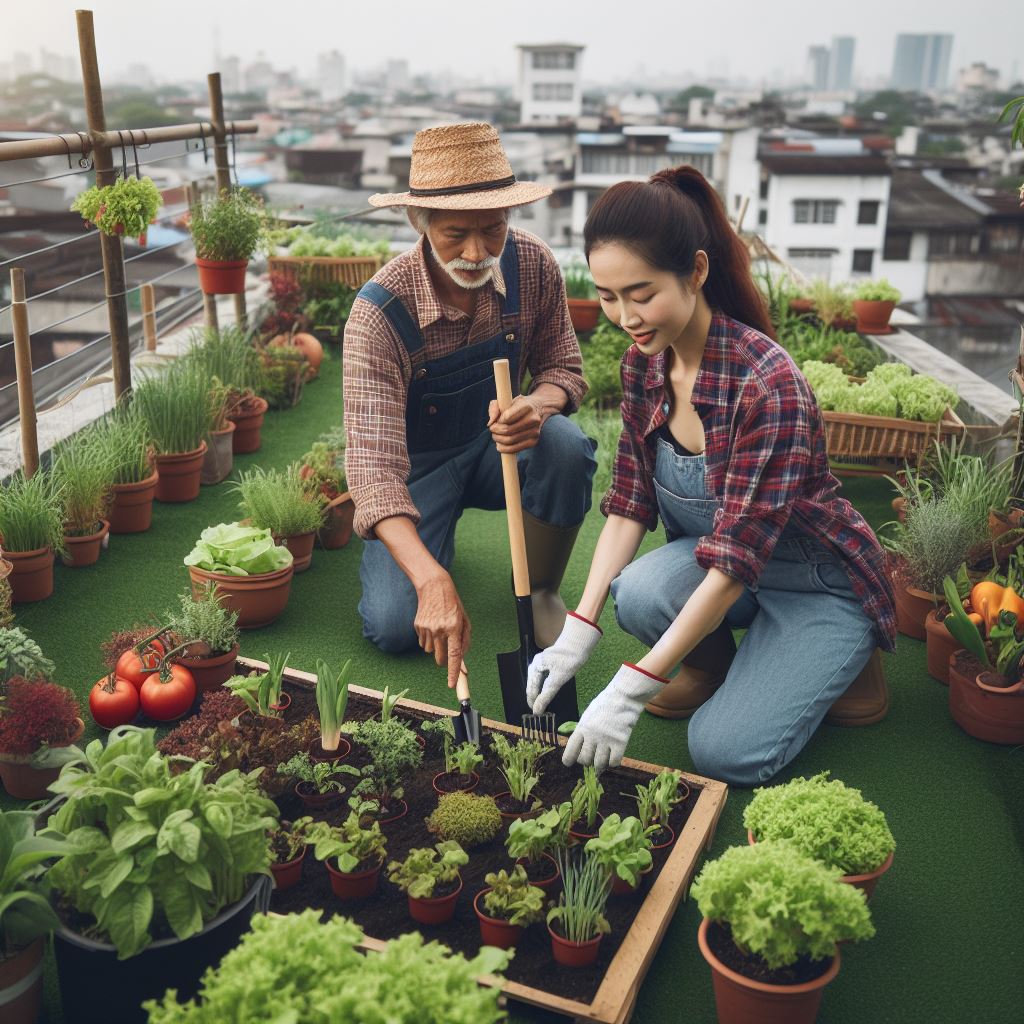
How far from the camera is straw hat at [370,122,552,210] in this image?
9.70 ft

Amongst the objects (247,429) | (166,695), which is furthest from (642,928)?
(247,429)

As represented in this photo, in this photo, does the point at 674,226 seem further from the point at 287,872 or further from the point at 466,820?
the point at 287,872

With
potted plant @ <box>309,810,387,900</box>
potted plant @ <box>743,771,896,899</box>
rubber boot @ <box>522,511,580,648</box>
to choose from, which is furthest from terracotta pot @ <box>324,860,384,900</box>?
rubber boot @ <box>522,511,580,648</box>

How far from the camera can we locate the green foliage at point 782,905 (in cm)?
180

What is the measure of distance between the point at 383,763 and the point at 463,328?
4.72ft

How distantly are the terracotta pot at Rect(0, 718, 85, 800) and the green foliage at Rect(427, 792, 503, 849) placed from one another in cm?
98

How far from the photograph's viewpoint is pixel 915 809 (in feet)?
9.00

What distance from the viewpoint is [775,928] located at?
1.82 metres

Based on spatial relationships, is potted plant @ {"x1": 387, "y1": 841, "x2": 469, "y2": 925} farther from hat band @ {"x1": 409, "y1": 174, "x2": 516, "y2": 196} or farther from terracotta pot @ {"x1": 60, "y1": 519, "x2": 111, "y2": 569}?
terracotta pot @ {"x1": 60, "y1": 519, "x2": 111, "y2": 569}

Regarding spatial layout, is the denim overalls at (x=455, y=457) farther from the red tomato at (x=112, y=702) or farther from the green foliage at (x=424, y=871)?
the green foliage at (x=424, y=871)

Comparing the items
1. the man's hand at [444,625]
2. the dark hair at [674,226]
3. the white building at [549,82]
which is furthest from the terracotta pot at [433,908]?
the white building at [549,82]

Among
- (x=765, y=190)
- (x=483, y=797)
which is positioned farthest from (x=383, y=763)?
(x=765, y=190)

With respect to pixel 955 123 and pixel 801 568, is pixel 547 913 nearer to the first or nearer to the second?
pixel 801 568

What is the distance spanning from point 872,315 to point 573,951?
5439 millimetres
